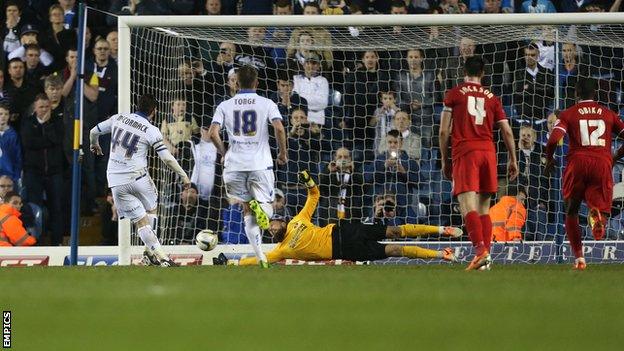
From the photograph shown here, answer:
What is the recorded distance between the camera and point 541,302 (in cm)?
850

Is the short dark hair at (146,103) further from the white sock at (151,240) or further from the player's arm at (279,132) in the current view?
the player's arm at (279,132)

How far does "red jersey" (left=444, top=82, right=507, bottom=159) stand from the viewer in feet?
42.6

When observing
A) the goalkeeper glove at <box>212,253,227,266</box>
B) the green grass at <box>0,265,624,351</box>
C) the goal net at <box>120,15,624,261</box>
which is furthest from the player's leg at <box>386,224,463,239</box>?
the green grass at <box>0,265,624,351</box>

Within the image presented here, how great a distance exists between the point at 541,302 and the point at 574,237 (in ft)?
17.2

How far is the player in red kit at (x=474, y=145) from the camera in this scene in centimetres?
1289

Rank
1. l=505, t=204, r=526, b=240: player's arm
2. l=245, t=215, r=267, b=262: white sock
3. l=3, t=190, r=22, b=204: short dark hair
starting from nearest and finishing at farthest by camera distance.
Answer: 1. l=245, t=215, r=267, b=262: white sock
2. l=505, t=204, r=526, b=240: player's arm
3. l=3, t=190, r=22, b=204: short dark hair

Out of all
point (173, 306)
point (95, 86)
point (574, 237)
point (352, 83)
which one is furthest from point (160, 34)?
point (173, 306)

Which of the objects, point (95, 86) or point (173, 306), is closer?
point (173, 306)

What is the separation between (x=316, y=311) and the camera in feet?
26.1

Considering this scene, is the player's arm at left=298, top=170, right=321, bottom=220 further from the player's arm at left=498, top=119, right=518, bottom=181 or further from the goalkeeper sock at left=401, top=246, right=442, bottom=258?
the player's arm at left=498, top=119, right=518, bottom=181

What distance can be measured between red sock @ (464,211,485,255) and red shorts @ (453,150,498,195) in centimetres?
26

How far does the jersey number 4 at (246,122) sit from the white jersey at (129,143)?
96 cm

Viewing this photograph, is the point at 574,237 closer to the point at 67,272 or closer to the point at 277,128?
the point at 277,128

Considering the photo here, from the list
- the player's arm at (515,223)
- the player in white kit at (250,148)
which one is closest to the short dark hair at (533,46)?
the player's arm at (515,223)
